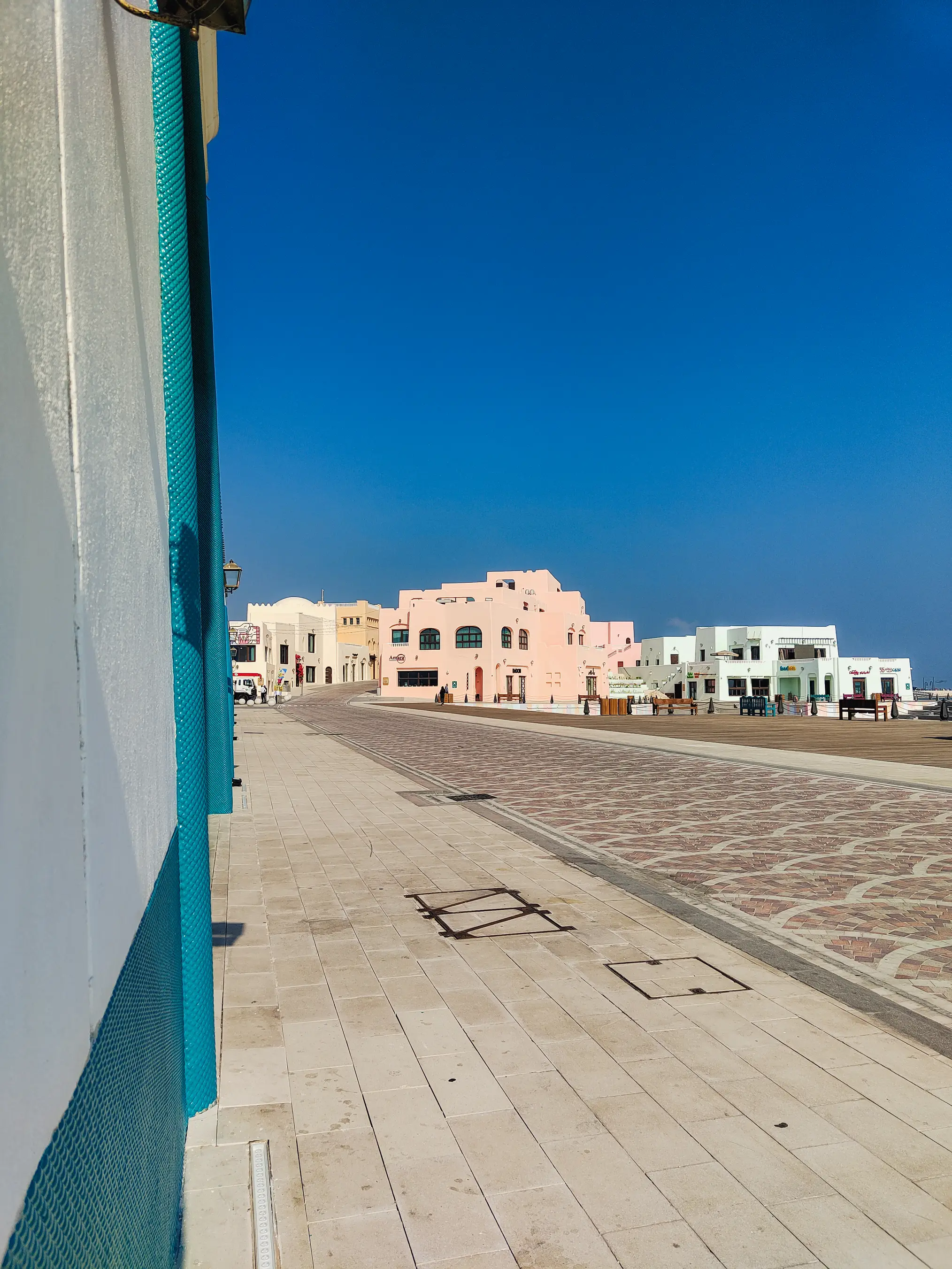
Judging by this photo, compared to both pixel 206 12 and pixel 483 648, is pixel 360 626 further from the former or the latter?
pixel 206 12

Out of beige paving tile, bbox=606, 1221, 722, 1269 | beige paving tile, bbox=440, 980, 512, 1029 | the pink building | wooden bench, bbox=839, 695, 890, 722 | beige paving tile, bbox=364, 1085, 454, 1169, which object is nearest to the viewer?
beige paving tile, bbox=606, 1221, 722, 1269

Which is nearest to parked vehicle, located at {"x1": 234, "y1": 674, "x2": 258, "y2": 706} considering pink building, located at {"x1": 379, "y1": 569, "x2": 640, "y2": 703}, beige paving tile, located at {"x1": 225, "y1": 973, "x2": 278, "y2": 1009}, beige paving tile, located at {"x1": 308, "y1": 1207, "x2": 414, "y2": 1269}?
Result: pink building, located at {"x1": 379, "y1": 569, "x2": 640, "y2": 703}

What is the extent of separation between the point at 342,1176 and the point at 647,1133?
1.17 meters

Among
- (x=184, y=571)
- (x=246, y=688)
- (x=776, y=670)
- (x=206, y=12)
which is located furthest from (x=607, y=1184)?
(x=776, y=670)

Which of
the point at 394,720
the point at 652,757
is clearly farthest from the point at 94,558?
the point at 394,720

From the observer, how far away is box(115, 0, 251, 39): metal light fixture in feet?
7.52

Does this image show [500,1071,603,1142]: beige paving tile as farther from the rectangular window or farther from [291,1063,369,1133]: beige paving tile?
the rectangular window

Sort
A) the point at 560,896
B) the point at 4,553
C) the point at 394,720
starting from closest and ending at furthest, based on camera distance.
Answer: the point at 4,553 → the point at 560,896 → the point at 394,720

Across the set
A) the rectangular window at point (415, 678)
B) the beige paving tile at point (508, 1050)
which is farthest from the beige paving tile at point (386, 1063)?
the rectangular window at point (415, 678)

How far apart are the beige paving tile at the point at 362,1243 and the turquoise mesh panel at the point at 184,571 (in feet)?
3.10

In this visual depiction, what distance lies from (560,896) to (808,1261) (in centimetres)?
412

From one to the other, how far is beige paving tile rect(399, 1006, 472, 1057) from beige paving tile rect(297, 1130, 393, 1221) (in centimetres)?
76

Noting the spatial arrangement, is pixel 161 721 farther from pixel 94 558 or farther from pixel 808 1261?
pixel 808 1261

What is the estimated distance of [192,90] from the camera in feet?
11.5
